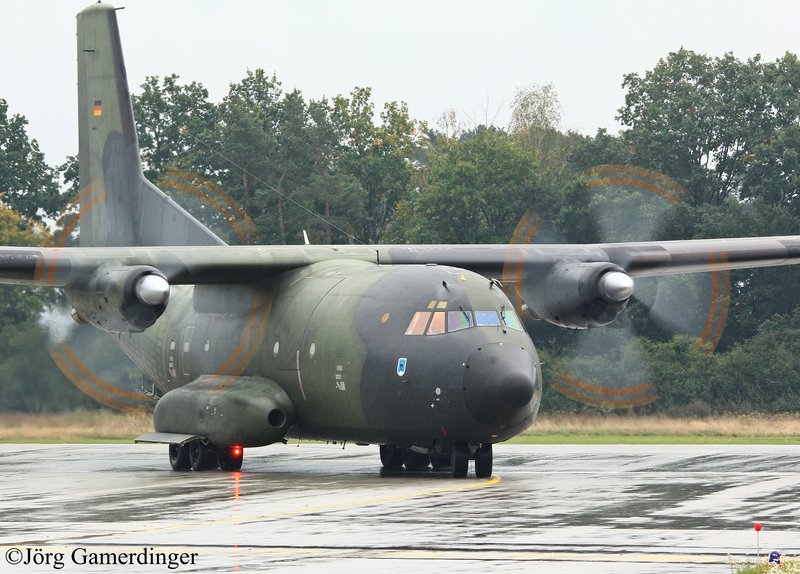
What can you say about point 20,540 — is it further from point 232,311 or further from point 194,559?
point 232,311

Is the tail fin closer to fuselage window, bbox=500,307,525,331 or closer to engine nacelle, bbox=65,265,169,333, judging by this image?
engine nacelle, bbox=65,265,169,333

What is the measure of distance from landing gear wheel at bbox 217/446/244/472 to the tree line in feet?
44.9

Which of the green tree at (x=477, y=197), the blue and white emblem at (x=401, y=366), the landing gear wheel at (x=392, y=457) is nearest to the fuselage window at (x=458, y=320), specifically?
the blue and white emblem at (x=401, y=366)

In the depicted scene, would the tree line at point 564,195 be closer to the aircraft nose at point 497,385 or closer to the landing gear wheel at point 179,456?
the landing gear wheel at point 179,456

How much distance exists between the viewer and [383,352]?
2228cm

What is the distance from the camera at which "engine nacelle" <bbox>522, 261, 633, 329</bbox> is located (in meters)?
25.4

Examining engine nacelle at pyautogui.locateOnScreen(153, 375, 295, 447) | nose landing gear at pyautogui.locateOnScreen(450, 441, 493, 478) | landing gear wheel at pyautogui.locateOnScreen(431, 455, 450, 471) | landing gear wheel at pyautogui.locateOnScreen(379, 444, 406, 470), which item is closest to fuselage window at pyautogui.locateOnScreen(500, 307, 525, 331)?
nose landing gear at pyautogui.locateOnScreen(450, 441, 493, 478)

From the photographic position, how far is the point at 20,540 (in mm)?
14867

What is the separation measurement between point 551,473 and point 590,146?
1607 inches

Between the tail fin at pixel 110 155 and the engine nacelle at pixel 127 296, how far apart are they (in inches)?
247

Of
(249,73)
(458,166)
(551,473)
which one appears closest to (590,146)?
(458,166)

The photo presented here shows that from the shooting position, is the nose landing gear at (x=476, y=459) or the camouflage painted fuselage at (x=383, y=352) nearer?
the camouflage painted fuselage at (x=383, y=352)

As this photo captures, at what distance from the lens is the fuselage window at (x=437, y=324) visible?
21.8m

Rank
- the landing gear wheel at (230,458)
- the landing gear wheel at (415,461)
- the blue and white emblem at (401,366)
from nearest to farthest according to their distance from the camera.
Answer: the blue and white emblem at (401,366), the landing gear wheel at (415,461), the landing gear wheel at (230,458)
